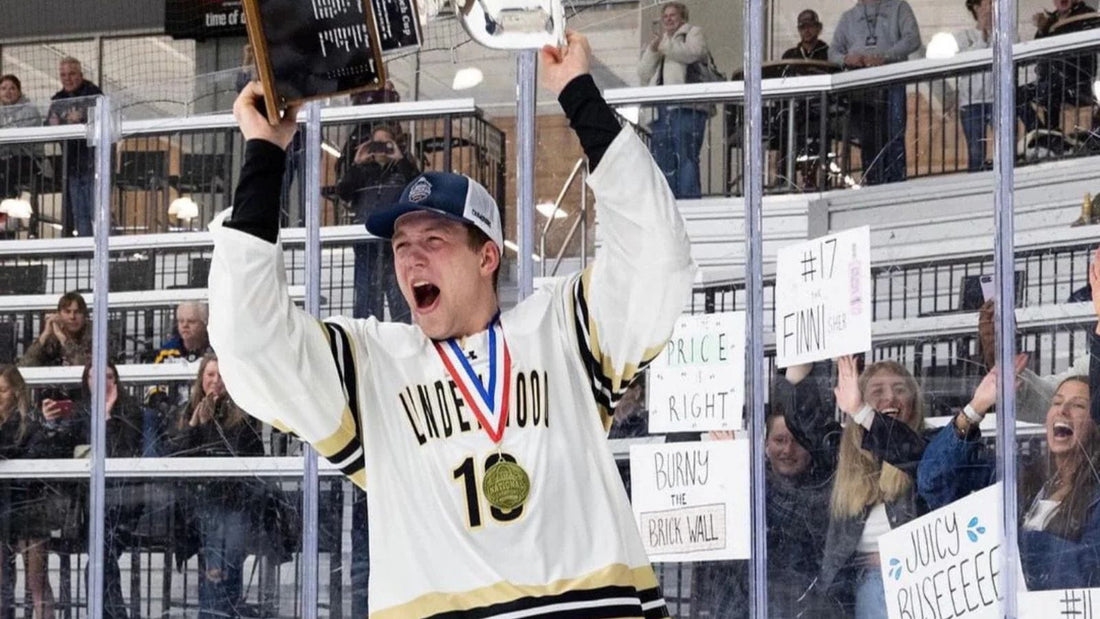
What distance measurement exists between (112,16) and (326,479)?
4.04 meters

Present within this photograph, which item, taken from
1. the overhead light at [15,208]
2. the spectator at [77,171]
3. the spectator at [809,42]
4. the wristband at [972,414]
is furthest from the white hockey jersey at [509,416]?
the overhead light at [15,208]

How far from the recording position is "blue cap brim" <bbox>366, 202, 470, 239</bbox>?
2.36 metres

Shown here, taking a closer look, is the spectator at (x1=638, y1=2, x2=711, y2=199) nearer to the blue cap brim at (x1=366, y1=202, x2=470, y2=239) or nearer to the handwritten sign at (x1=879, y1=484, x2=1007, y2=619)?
the handwritten sign at (x1=879, y1=484, x2=1007, y2=619)

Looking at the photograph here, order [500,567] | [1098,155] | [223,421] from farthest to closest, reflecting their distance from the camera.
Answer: [223,421] < [1098,155] < [500,567]

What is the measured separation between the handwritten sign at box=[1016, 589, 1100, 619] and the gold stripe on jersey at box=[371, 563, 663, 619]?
182 centimetres

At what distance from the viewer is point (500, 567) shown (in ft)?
7.17

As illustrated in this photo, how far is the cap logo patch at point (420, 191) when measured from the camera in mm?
2371

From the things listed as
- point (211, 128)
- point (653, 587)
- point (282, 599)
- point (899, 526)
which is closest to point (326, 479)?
point (282, 599)

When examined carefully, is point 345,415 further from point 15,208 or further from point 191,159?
point 15,208

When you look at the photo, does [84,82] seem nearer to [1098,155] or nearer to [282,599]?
[282,599]

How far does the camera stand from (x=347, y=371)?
2299mm

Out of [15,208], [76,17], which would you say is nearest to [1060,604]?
[15,208]

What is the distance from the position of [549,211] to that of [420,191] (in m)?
2.18

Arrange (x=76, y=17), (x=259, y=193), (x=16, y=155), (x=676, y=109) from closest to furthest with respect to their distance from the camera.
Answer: (x=259, y=193) → (x=676, y=109) → (x=16, y=155) → (x=76, y=17)
